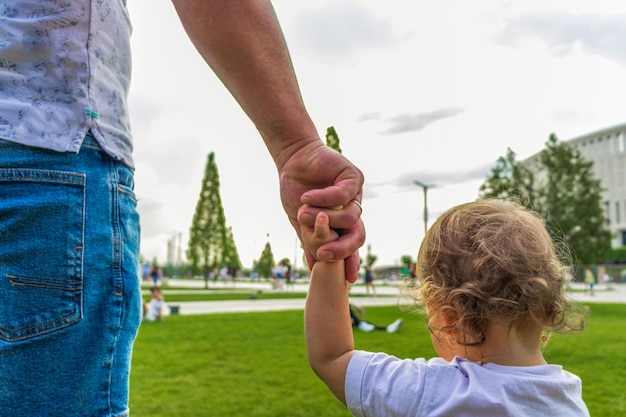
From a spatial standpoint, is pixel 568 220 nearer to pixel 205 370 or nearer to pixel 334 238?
pixel 205 370

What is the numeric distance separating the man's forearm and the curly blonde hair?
49 centimetres

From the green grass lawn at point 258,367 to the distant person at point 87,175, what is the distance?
1384 mm

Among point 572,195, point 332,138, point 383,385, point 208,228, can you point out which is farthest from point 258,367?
point 208,228

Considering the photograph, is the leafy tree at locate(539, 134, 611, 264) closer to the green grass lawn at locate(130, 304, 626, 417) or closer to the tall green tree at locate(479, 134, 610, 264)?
the tall green tree at locate(479, 134, 610, 264)

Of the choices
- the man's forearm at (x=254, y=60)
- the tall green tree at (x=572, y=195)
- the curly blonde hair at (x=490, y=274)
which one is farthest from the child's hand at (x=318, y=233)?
the tall green tree at (x=572, y=195)

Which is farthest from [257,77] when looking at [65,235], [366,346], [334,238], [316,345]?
[366,346]

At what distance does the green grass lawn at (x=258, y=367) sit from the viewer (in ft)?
16.6

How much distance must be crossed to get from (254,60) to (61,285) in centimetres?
65

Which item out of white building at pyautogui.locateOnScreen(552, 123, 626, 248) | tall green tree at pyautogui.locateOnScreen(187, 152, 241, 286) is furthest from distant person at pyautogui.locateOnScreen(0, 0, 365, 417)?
white building at pyautogui.locateOnScreen(552, 123, 626, 248)

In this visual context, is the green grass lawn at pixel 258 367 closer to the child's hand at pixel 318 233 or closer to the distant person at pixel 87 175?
the child's hand at pixel 318 233

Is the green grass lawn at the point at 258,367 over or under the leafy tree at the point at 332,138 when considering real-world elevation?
under

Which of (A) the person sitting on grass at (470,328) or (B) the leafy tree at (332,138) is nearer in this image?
(A) the person sitting on grass at (470,328)

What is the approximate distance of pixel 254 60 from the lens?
4.25 ft

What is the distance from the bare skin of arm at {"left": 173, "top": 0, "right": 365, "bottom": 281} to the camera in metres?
1.28
